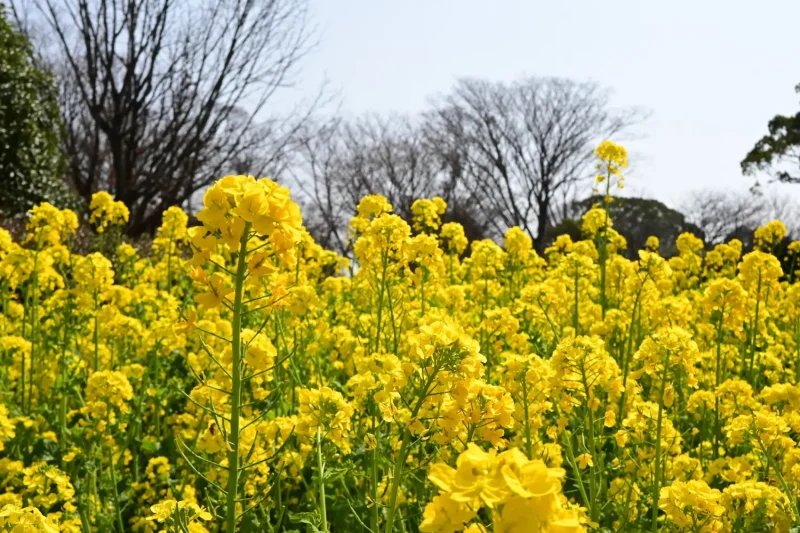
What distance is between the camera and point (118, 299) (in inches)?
163

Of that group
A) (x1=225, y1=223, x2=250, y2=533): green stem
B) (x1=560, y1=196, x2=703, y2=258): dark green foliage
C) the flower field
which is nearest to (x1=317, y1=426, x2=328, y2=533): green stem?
the flower field

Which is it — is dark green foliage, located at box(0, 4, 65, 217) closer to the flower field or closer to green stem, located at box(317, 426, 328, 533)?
the flower field

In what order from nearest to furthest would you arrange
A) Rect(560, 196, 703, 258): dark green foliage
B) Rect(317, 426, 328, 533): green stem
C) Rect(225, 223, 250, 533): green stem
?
Rect(225, 223, 250, 533): green stem < Rect(317, 426, 328, 533): green stem < Rect(560, 196, 703, 258): dark green foliage

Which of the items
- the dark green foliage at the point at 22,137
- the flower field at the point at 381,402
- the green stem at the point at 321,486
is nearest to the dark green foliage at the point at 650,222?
the dark green foliage at the point at 22,137

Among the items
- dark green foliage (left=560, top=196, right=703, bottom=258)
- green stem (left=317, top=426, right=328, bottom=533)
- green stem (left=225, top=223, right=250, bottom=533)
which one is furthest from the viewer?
dark green foliage (left=560, top=196, right=703, bottom=258)

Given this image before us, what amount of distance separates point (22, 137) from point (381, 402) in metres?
10.9

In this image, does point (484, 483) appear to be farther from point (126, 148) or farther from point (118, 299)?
point (126, 148)

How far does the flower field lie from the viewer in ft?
5.48

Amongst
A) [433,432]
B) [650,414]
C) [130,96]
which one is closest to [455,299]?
[650,414]

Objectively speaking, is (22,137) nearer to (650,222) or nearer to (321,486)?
(321,486)

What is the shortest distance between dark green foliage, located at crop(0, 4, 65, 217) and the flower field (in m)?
5.74

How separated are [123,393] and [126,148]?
42.0 feet

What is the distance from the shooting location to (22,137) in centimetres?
1088

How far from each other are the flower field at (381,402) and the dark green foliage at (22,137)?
5745 millimetres
